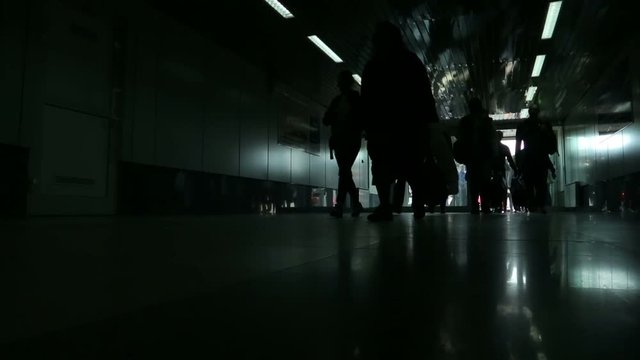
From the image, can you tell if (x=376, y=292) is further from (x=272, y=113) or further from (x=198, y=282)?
(x=272, y=113)

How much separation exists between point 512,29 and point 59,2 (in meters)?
8.55

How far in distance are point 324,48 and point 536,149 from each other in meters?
5.20

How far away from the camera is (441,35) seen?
10.6 m

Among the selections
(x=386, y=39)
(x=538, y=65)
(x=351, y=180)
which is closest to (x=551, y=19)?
(x=538, y=65)

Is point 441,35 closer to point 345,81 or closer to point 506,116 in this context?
point 345,81

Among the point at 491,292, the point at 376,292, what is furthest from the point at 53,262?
the point at 491,292

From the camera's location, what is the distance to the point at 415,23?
987cm

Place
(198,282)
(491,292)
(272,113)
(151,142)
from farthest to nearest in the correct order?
(272,113) → (151,142) → (198,282) → (491,292)

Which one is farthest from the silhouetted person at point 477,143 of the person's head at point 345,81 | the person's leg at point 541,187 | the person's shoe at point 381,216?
the person's shoe at point 381,216

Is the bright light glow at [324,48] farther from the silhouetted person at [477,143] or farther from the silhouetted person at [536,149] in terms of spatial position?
the silhouetted person at [536,149]

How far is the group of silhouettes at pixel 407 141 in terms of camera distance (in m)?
4.76

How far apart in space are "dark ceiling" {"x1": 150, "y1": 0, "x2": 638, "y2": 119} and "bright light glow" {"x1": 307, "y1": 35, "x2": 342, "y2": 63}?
0.53ft

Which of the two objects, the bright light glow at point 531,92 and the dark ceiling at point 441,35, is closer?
the dark ceiling at point 441,35

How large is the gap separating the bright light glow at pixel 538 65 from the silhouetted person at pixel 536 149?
416 centimetres
